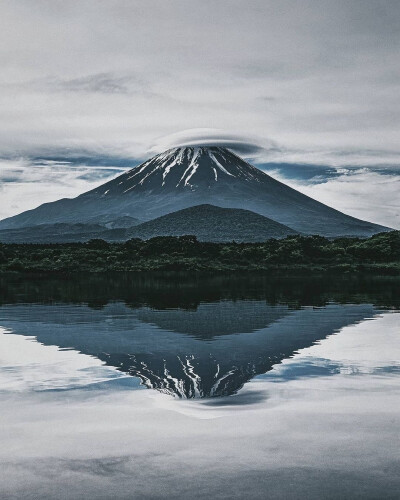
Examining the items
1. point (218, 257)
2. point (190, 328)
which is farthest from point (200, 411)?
point (218, 257)

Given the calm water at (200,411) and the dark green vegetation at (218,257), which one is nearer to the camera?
the calm water at (200,411)

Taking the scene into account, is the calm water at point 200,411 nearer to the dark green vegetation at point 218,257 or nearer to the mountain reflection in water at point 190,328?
the mountain reflection in water at point 190,328

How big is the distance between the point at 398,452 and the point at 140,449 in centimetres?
352

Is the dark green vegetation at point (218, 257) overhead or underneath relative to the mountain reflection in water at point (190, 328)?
overhead

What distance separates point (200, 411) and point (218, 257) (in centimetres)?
9313

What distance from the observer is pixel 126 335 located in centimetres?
2147

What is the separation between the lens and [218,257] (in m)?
104

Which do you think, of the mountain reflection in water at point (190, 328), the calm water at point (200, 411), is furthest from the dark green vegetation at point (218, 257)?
the calm water at point (200, 411)

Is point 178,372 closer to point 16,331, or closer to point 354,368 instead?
point 354,368

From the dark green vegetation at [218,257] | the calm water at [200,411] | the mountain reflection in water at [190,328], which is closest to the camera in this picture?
the calm water at [200,411]

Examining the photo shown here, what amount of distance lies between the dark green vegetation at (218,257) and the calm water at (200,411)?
7054 cm

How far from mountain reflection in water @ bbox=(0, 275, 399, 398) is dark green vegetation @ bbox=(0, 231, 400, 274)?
52.9m

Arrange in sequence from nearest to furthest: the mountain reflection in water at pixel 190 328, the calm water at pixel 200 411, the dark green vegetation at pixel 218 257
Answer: the calm water at pixel 200 411, the mountain reflection in water at pixel 190 328, the dark green vegetation at pixel 218 257

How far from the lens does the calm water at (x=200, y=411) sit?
27.0ft
